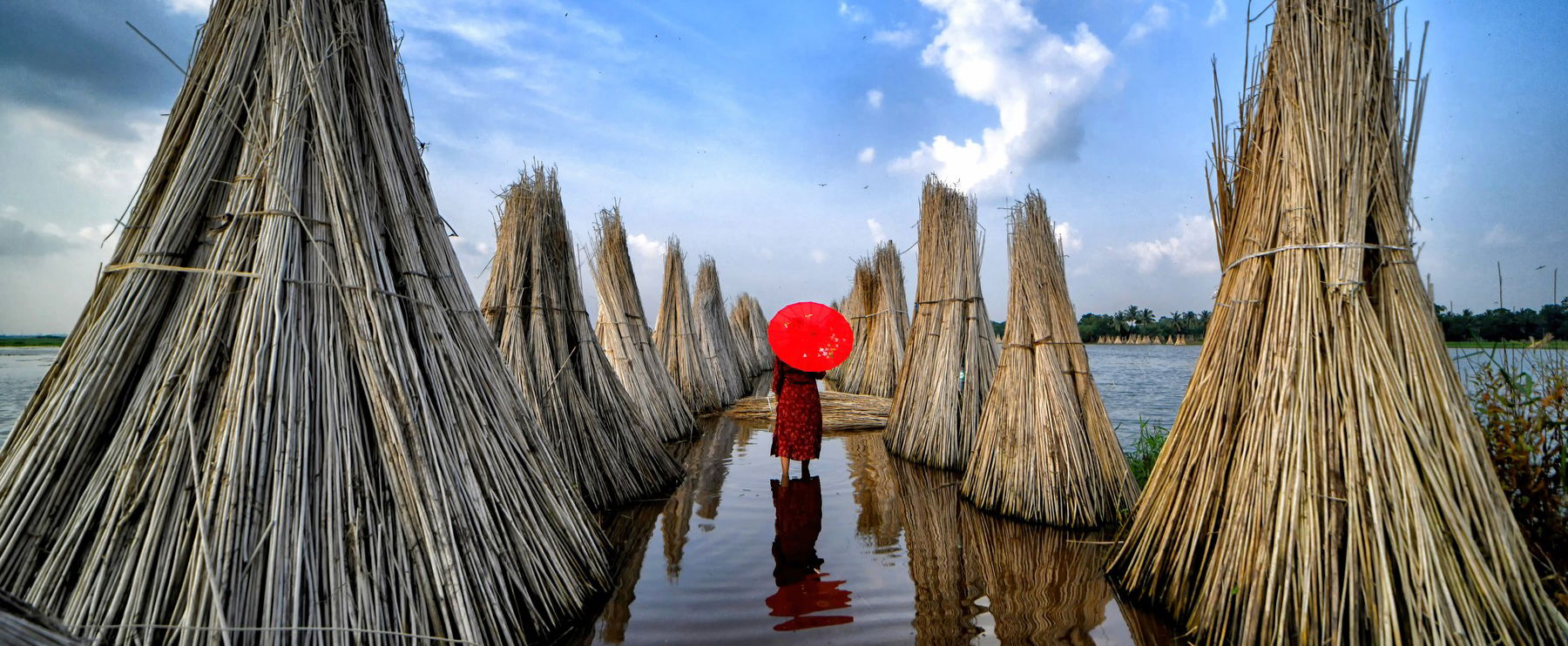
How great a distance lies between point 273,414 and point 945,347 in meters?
A: 4.75

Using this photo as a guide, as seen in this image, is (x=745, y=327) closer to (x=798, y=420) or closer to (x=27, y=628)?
(x=798, y=420)

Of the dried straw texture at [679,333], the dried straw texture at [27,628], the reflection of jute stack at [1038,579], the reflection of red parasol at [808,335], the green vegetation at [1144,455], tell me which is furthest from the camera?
the dried straw texture at [679,333]

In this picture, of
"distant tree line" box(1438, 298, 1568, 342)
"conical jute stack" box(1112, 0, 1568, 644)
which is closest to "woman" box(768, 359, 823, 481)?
"conical jute stack" box(1112, 0, 1568, 644)

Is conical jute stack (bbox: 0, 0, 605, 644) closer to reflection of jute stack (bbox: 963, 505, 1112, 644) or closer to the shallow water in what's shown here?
the shallow water

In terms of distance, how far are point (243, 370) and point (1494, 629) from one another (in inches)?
138

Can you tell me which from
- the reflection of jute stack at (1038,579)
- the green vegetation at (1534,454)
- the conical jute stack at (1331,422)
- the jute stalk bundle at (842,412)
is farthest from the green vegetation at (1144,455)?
the jute stalk bundle at (842,412)

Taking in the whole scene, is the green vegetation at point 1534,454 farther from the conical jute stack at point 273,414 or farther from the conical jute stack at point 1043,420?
→ the conical jute stack at point 273,414

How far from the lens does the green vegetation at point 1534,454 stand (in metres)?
2.33

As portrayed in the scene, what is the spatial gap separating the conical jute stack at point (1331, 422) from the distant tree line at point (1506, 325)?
44 centimetres

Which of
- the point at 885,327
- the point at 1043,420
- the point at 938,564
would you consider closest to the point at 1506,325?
the point at 1043,420

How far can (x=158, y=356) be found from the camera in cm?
200

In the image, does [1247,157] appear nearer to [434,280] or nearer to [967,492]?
[967,492]

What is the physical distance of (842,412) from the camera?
877 centimetres

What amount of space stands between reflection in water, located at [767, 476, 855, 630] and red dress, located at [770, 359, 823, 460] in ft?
1.86
